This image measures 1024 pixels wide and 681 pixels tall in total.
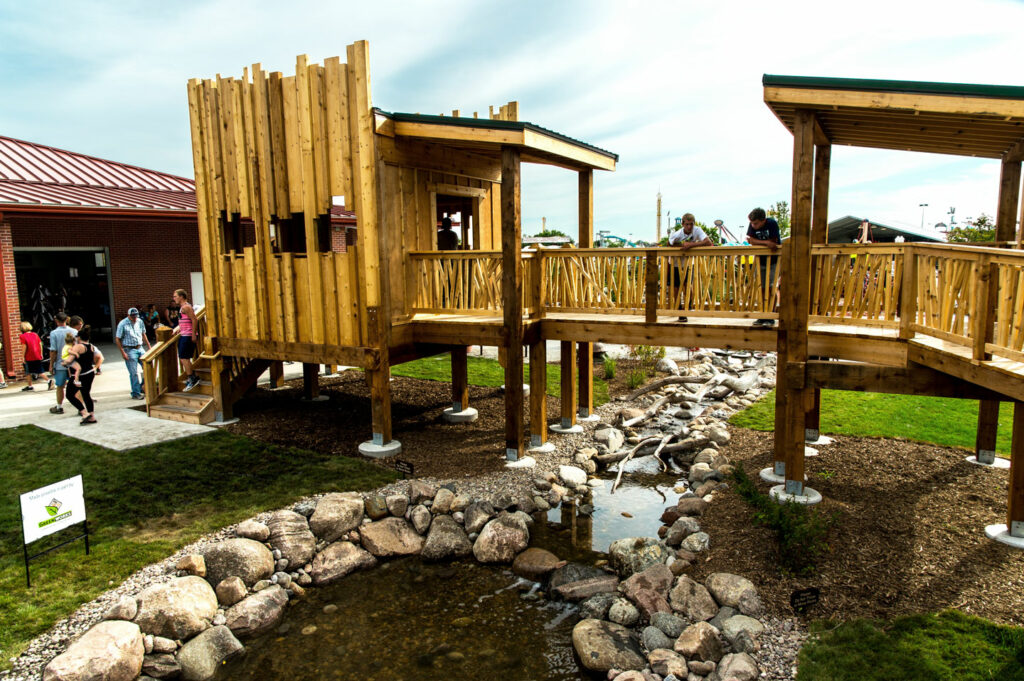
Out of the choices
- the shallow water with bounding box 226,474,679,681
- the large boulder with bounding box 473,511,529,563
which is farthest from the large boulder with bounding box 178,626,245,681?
the large boulder with bounding box 473,511,529,563

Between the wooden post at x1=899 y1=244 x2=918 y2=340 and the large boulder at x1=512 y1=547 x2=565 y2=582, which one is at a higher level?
the wooden post at x1=899 y1=244 x2=918 y2=340

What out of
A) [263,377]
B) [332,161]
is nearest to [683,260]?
[332,161]

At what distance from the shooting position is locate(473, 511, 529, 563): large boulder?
26.9 feet

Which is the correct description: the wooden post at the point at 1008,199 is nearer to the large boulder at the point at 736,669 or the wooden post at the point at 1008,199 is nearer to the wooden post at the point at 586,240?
the wooden post at the point at 586,240

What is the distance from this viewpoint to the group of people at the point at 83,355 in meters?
12.2

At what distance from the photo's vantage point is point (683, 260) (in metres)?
9.87

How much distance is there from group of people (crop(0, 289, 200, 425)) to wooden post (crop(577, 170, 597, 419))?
7985 millimetres

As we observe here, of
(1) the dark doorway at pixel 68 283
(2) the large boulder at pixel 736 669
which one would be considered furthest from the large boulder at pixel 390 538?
(1) the dark doorway at pixel 68 283

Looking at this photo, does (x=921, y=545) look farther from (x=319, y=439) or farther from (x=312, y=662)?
(x=319, y=439)

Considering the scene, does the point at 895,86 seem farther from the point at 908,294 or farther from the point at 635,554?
the point at 635,554

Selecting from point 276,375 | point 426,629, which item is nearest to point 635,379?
point 276,375

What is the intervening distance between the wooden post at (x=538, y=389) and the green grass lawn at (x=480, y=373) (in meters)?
3.58

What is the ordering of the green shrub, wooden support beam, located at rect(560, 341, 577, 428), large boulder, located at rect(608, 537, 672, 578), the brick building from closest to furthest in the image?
the green shrub → large boulder, located at rect(608, 537, 672, 578) → wooden support beam, located at rect(560, 341, 577, 428) → the brick building

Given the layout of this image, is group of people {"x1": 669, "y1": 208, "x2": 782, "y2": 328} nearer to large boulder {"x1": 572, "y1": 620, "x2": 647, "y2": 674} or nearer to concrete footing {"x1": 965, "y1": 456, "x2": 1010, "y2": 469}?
concrete footing {"x1": 965, "y1": 456, "x2": 1010, "y2": 469}
